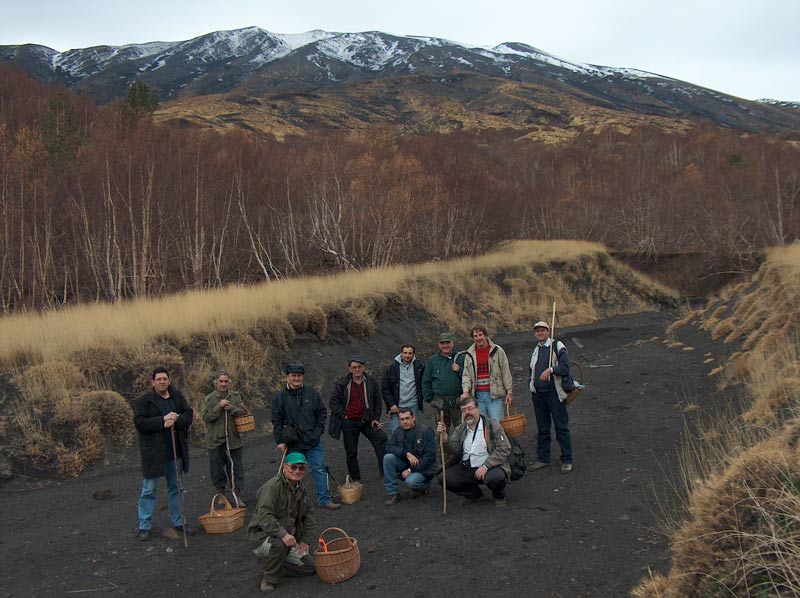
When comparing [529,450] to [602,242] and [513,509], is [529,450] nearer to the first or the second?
[513,509]

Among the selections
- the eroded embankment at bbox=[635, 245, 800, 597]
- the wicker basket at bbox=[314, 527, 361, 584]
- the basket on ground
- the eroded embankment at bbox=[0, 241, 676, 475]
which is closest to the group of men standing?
the basket on ground

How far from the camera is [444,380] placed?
848 cm

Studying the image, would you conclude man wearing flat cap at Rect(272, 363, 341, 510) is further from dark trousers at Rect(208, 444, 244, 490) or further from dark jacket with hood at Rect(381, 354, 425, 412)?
dark jacket with hood at Rect(381, 354, 425, 412)

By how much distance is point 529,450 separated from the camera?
9625 millimetres

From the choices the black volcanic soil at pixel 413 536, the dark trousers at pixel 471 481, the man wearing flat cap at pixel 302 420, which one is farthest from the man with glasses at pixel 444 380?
the man wearing flat cap at pixel 302 420

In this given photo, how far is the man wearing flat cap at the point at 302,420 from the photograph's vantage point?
7539 millimetres

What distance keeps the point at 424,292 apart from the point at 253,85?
556 ft

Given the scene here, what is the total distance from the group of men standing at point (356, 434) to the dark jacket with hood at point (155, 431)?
11 millimetres

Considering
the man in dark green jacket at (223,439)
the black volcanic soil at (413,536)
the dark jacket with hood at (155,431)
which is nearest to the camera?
the black volcanic soil at (413,536)

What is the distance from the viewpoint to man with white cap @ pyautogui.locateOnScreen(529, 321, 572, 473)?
26.6 ft

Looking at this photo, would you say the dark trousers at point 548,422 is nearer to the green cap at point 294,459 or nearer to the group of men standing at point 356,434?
the group of men standing at point 356,434

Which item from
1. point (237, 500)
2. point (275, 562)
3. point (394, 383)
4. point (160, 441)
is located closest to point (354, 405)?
point (394, 383)

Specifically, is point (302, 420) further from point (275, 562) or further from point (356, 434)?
point (275, 562)

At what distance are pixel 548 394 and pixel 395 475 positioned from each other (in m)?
2.33
